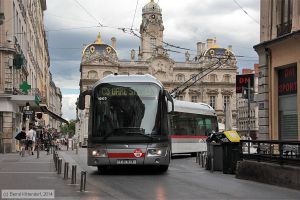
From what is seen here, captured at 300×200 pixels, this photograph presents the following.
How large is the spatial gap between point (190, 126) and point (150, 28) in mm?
95023

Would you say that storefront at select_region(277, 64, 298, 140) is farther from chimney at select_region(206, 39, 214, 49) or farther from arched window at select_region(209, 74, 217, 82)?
chimney at select_region(206, 39, 214, 49)

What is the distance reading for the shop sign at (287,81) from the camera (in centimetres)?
2205

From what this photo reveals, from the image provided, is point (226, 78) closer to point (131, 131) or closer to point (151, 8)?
point (151, 8)

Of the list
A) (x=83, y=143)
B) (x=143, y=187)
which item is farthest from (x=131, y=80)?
(x=83, y=143)

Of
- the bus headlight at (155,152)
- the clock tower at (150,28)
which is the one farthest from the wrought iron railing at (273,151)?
the clock tower at (150,28)

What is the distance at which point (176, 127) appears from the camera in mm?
30734

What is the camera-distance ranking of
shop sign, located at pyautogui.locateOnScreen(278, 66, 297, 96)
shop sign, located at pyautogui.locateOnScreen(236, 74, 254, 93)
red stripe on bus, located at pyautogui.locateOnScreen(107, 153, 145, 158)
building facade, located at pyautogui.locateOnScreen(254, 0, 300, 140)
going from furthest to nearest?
shop sign, located at pyautogui.locateOnScreen(236, 74, 254, 93)
shop sign, located at pyautogui.locateOnScreen(278, 66, 297, 96)
building facade, located at pyautogui.locateOnScreen(254, 0, 300, 140)
red stripe on bus, located at pyautogui.locateOnScreen(107, 153, 145, 158)

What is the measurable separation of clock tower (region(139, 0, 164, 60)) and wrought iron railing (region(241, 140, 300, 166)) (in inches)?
4169

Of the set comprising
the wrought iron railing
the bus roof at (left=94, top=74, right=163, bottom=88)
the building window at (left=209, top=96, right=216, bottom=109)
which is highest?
the building window at (left=209, top=96, right=216, bottom=109)

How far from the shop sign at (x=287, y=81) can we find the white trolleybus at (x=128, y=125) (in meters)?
5.86

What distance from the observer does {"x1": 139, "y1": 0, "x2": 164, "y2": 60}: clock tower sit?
412ft

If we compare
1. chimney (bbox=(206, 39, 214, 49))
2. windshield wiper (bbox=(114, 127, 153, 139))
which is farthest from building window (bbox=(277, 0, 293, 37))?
chimney (bbox=(206, 39, 214, 49))

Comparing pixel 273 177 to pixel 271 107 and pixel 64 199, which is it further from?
pixel 271 107

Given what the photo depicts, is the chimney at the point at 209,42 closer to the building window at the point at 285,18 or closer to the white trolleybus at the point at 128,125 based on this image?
the building window at the point at 285,18
